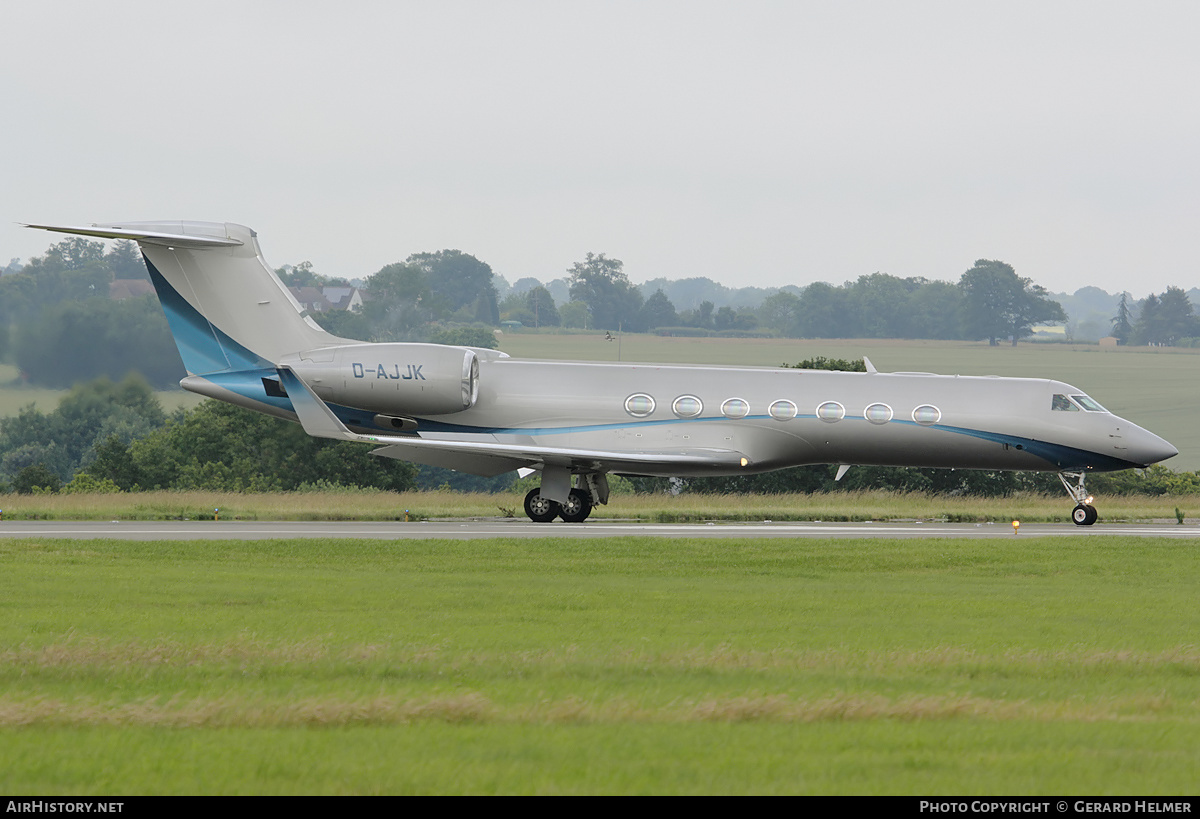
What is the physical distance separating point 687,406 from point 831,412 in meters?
3.01

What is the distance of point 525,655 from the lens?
10836 millimetres

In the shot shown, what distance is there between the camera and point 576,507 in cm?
2947

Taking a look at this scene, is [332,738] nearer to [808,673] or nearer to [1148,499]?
[808,673]

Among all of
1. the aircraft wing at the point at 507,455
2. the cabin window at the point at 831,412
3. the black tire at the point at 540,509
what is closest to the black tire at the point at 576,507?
the black tire at the point at 540,509

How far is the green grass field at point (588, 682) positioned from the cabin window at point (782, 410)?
34.5 feet

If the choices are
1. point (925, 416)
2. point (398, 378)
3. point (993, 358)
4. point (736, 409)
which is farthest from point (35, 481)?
point (993, 358)

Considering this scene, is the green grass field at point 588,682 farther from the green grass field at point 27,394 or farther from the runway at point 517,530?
the green grass field at point 27,394

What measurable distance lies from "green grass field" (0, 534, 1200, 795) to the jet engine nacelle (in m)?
11.2

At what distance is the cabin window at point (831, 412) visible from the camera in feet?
94.5

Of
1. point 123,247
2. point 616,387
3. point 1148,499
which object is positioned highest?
point 123,247

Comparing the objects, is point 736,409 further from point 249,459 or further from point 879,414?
point 249,459

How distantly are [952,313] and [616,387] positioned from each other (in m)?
122

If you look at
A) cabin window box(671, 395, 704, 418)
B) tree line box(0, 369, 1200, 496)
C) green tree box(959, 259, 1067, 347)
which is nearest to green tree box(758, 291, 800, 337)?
green tree box(959, 259, 1067, 347)
